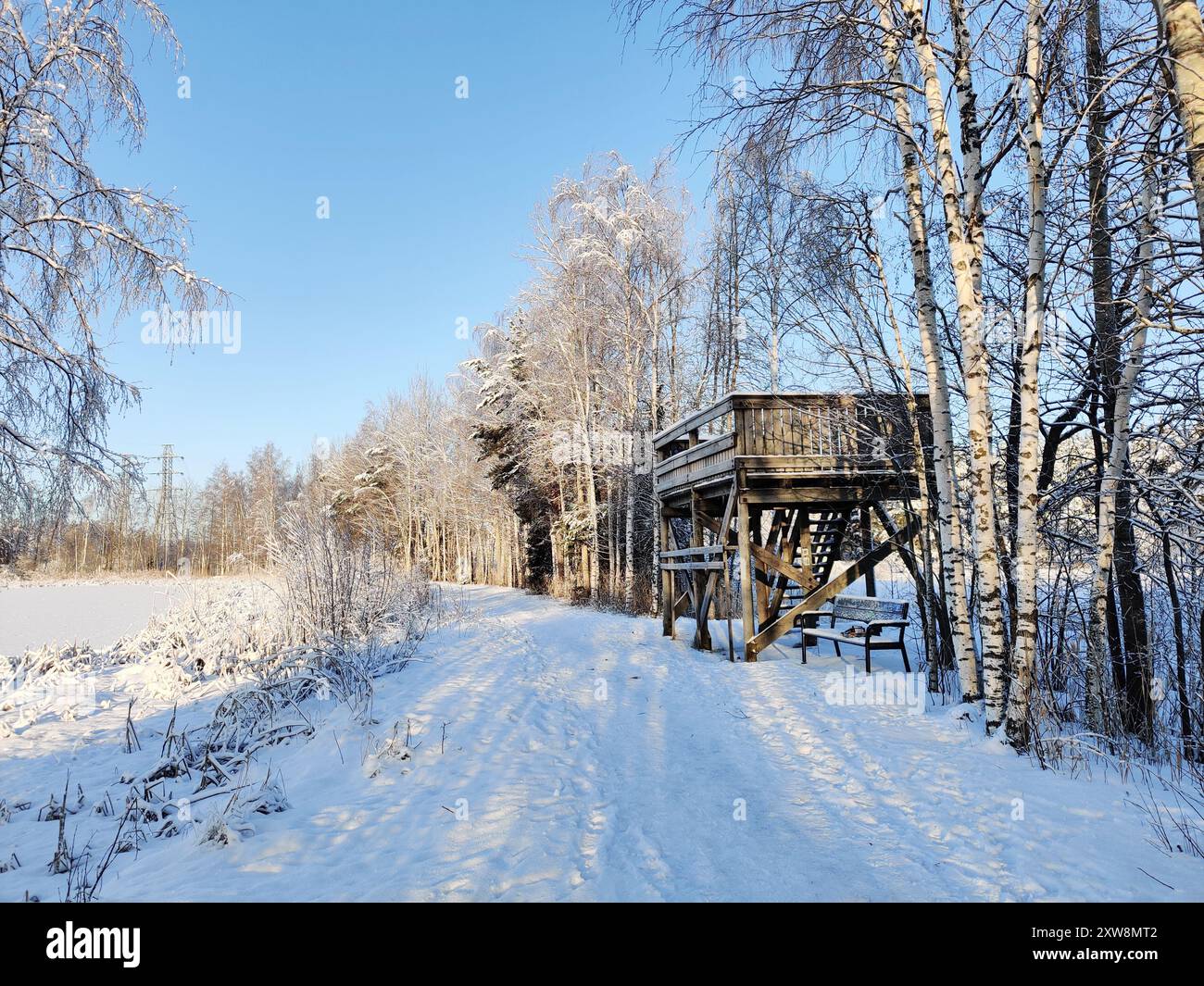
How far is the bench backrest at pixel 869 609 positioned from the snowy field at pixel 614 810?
2.13 metres

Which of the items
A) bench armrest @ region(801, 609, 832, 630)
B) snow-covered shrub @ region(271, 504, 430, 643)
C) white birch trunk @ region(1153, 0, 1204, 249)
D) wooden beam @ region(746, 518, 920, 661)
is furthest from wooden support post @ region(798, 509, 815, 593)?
white birch trunk @ region(1153, 0, 1204, 249)

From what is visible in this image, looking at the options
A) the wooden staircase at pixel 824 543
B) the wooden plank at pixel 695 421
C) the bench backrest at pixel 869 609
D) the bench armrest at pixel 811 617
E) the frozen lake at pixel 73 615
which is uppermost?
the wooden plank at pixel 695 421

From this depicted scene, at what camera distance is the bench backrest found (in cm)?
817

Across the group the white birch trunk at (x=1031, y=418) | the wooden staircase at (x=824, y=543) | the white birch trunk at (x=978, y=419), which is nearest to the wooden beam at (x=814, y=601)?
the wooden staircase at (x=824, y=543)

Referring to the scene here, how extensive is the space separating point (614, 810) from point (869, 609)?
6048 millimetres

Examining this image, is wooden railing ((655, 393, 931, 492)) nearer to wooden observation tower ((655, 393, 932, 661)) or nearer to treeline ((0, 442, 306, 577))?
wooden observation tower ((655, 393, 932, 661))

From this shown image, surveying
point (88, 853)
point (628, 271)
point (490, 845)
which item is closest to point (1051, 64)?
point (490, 845)

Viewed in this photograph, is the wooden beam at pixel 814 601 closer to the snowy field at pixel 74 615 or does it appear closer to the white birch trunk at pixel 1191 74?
the white birch trunk at pixel 1191 74

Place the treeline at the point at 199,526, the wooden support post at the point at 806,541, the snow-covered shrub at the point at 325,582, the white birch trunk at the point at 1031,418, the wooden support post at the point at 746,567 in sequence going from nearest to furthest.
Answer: the white birch trunk at the point at 1031,418 → the snow-covered shrub at the point at 325,582 → the wooden support post at the point at 746,567 → the wooden support post at the point at 806,541 → the treeline at the point at 199,526

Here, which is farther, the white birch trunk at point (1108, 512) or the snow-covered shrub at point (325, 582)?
the snow-covered shrub at point (325, 582)

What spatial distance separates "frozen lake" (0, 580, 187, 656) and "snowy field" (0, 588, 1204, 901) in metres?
7.23

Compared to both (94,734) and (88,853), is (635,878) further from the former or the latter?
(94,734)

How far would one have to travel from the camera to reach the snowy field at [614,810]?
2.84 m
